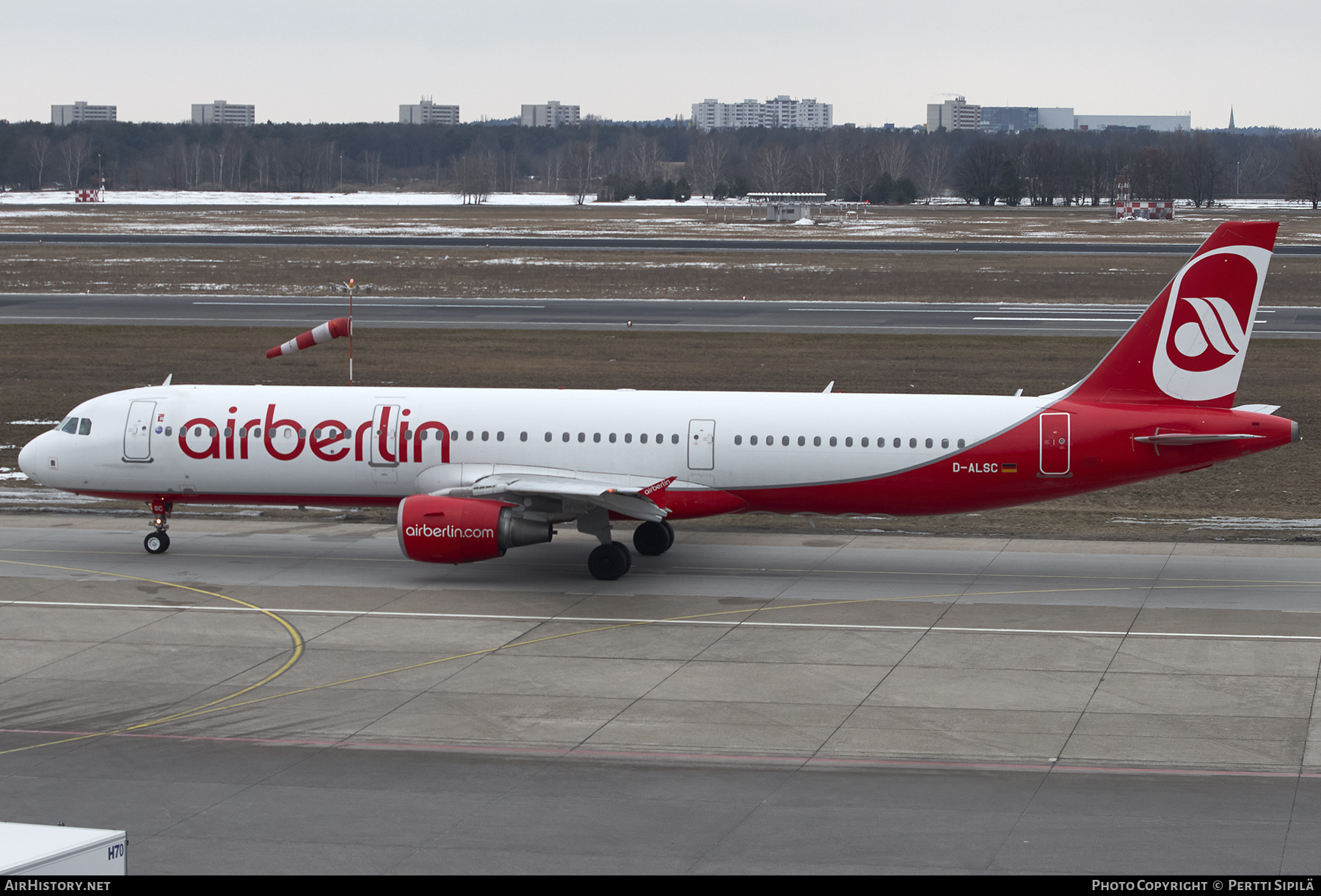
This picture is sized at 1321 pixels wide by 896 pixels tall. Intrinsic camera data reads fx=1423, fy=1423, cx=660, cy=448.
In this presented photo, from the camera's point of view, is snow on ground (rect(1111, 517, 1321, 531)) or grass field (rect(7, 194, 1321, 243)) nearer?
snow on ground (rect(1111, 517, 1321, 531))

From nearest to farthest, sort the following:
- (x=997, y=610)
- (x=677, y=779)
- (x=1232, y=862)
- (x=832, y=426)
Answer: (x=1232, y=862) → (x=677, y=779) → (x=997, y=610) → (x=832, y=426)

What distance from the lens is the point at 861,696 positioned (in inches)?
890

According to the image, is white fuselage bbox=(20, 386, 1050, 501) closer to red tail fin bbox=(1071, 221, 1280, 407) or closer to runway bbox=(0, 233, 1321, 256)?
red tail fin bbox=(1071, 221, 1280, 407)

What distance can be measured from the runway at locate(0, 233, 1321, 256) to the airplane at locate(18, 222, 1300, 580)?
81274 mm

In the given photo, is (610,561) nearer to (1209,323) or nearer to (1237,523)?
(1209,323)

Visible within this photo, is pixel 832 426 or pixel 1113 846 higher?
pixel 832 426

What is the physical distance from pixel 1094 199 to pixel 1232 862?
195897mm

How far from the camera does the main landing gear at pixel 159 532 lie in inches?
1286

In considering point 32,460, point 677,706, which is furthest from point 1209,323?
point 32,460

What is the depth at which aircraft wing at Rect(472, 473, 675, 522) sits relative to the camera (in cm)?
2880

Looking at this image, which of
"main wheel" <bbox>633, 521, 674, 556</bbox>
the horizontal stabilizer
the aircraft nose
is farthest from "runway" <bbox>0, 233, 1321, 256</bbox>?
the horizontal stabilizer

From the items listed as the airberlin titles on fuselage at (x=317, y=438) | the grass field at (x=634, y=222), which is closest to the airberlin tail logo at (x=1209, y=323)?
the airberlin titles on fuselage at (x=317, y=438)

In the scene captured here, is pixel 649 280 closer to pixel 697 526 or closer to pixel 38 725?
pixel 697 526

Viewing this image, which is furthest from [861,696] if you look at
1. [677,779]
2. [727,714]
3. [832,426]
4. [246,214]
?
[246,214]
